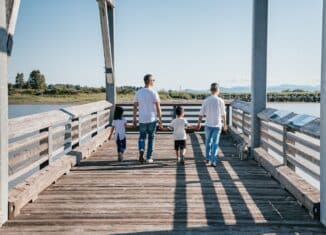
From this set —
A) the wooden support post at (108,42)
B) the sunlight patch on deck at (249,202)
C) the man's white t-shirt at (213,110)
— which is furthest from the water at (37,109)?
the wooden support post at (108,42)

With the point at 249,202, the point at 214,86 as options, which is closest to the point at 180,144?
the point at 214,86

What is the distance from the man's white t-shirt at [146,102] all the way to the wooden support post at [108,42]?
133 inches

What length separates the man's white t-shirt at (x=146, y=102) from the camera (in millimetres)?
7082

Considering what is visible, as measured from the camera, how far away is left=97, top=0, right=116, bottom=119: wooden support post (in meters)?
9.86

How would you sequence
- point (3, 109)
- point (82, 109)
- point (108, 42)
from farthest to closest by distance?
point (108, 42) < point (82, 109) < point (3, 109)

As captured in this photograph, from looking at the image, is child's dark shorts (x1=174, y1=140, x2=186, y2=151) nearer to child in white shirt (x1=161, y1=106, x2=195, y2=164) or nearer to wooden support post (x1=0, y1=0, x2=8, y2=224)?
child in white shirt (x1=161, y1=106, x2=195, y2=164)

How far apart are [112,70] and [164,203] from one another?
687 centimetres

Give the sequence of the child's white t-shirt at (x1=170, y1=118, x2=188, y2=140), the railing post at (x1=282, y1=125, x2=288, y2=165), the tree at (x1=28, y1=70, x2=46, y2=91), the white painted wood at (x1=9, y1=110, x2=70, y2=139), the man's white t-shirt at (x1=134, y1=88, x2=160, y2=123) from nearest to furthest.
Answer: the white painted wood at (x1=9, y1=110, x2=70, y2=139) < the railing post at (x1=282, y1=125, x2=288, y2=165) < the man's white t-shirt at (x1=134, y1=88, x2=160, y2=123) < the child's white t-shirt at (x1=170, y1=118, x2=188, y2=140) < the tree at (x1=28, y1=70, x2=46, y2=91)

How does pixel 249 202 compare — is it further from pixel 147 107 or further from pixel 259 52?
pixel 259 52

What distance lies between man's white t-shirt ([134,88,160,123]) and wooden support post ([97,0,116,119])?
3.38m

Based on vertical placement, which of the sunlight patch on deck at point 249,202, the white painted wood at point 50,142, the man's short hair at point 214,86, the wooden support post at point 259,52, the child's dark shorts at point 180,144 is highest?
the wooden support post at point 259,52

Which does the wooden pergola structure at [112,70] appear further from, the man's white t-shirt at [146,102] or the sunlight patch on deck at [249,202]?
the man's white t-shirt at [146,102]

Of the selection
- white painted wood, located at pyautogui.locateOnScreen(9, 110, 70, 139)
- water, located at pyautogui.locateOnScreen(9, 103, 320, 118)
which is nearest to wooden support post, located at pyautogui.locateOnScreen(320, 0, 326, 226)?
water, located at pyautogui.locateOnScreen(9, 103, 320, 118)

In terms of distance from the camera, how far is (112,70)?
36.4 ft
